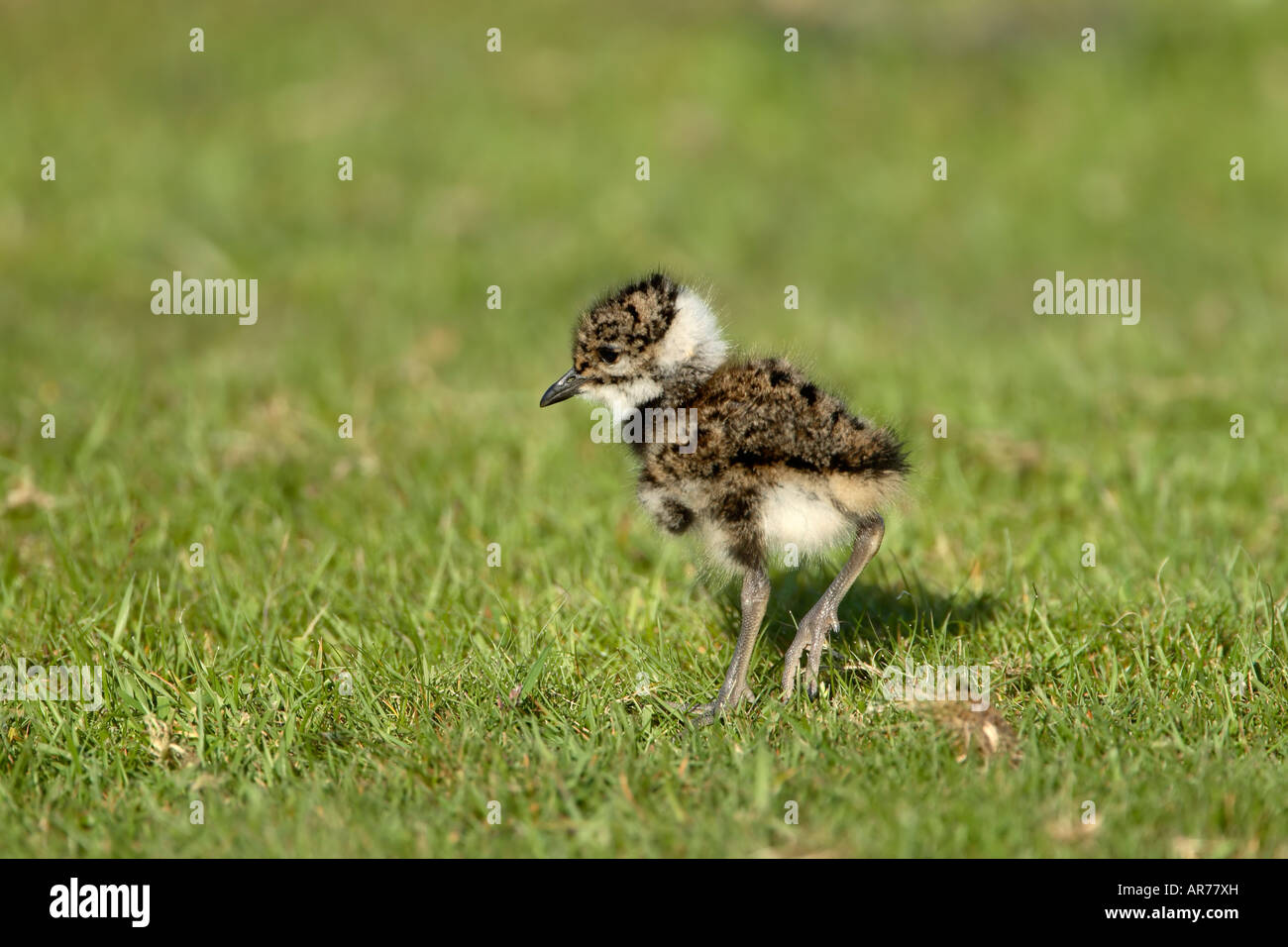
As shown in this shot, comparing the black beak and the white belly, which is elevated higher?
the black beak

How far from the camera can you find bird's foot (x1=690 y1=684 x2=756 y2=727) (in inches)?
160

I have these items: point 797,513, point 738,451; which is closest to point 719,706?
point 797,513

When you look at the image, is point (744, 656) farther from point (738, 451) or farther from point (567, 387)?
point (567, 387)

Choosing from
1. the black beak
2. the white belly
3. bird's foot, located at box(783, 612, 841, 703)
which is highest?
the black beak

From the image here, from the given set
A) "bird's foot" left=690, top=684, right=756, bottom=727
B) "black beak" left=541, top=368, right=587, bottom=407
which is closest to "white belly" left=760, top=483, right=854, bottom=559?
"bird's foot" left=690, top=684, right=756, bottom=727

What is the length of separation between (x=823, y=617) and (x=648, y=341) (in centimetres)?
106

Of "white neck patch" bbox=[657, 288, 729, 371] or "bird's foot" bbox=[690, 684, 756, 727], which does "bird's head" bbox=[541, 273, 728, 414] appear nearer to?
"white neck patch" bbox=[657, 288, 729, 371]

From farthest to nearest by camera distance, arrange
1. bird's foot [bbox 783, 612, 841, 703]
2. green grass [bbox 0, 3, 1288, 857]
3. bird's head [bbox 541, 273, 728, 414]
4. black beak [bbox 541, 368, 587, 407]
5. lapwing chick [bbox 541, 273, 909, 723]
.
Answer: black beak [bbox 541, 368, 587, 407], bird's head [bbox 541, 273, 728, 414], bird's foot [bbox 783, 612, 841, 703], lapwing chick [bbox 541, 273, 909, 723], green grass [bbox 0, 3, 1288, 857]

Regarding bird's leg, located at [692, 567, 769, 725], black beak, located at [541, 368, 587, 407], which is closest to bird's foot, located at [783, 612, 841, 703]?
bird's leg, located at [692, 567, 769, 725]

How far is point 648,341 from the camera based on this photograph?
4391mm

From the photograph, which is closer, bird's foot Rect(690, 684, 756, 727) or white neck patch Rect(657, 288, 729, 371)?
bird's foot Rect(690, 684, 756, 727)

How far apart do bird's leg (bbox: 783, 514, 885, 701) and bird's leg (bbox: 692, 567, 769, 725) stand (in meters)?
0.13

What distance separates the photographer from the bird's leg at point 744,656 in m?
4.12

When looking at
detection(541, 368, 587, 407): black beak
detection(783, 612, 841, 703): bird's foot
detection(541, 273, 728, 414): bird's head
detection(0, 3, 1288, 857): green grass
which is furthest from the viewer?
detection(541, 368, 587, 407): black beak
